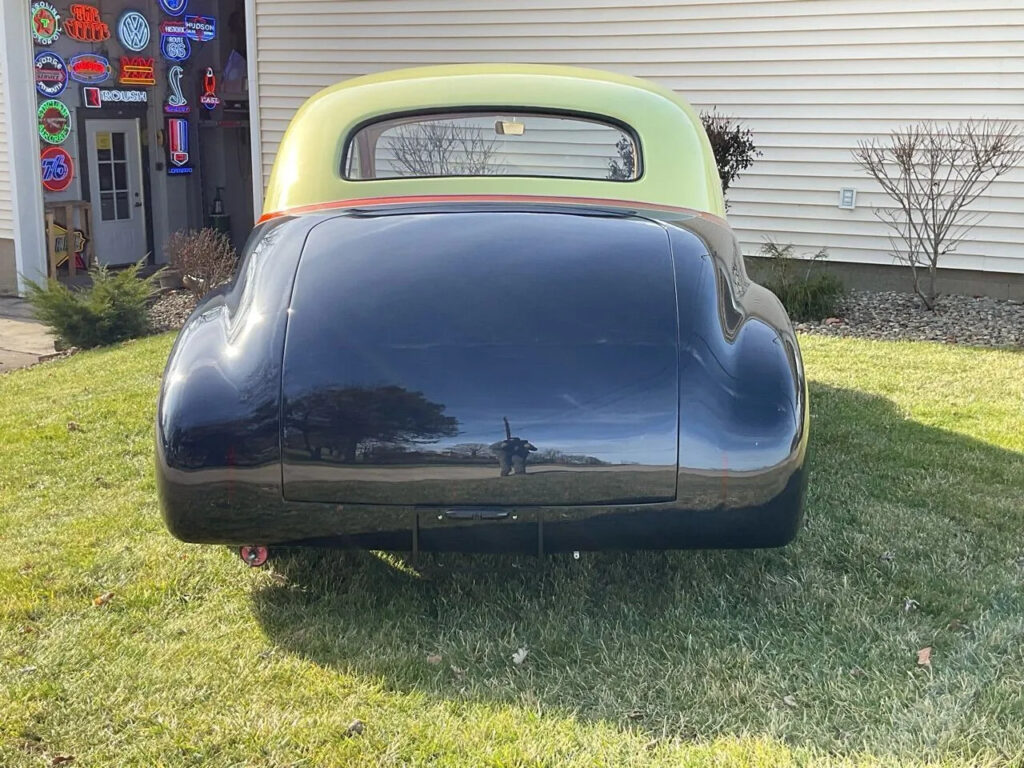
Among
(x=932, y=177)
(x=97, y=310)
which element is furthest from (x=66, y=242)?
(x=932, y=177)

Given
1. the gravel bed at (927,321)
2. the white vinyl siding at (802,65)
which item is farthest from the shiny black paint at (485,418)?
the white vinyl siding at (802,65)

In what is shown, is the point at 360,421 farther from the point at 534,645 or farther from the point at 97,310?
the point at 97,310

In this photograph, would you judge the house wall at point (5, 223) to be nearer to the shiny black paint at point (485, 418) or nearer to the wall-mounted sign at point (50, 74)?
the wall-mounted sign at point (50, 74)

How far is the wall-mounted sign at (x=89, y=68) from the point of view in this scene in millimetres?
13258

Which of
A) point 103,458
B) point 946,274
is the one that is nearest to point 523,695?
point 103,458

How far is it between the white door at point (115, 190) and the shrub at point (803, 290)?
9.54 m

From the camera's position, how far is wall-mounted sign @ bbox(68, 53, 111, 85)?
1326cm

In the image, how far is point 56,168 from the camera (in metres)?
12.9

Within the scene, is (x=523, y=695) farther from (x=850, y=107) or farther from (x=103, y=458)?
(x=850, y=107)

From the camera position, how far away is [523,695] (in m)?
2.83

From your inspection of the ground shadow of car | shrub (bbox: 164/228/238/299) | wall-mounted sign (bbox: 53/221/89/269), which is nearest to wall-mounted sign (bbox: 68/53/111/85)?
wall-mounted sign (bbox: 53/221/89/269)

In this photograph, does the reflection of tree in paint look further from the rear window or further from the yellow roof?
the rear window

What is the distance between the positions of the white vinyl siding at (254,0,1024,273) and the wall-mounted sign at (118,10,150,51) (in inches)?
167

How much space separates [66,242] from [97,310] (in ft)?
16.4
